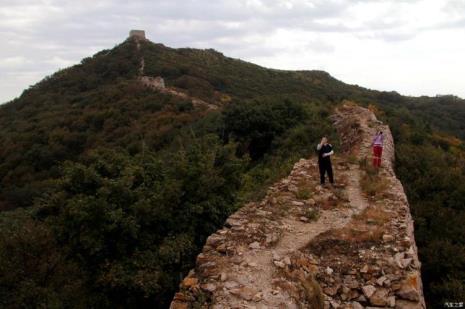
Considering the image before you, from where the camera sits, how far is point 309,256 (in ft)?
23.7

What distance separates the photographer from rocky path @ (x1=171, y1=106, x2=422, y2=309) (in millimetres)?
6102

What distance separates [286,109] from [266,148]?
285 cm

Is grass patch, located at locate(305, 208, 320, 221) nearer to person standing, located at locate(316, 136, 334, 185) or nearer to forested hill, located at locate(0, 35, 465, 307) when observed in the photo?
forested hill, located at locate(0, 35, 465, 307)

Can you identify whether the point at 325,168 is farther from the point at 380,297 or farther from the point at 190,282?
the point at 190,282

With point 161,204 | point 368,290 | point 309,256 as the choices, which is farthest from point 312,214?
point 161,204

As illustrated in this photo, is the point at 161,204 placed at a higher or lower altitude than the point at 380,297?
higher

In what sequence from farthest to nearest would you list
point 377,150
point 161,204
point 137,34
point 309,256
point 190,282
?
point 137,34 < point 377,150 < point 161,204 < point 309,256 < point 190,282

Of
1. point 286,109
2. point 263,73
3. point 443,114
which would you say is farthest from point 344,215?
point 263,73

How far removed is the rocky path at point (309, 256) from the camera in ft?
20.0

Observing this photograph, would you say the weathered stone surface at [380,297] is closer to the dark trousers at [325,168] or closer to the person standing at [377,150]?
the dark trousers at [325,168]

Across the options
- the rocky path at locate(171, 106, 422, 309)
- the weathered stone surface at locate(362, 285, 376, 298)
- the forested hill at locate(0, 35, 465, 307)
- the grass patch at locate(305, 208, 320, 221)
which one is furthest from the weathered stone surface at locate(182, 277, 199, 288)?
the grass patch at locate(305, 208, 320, 221)

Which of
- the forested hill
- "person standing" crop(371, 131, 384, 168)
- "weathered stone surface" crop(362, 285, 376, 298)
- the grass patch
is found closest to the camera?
"weathered stone surface" crop(362, 285, 376, 298)

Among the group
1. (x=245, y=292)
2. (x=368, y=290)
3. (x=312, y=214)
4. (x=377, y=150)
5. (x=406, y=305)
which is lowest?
(x=406, y=305)

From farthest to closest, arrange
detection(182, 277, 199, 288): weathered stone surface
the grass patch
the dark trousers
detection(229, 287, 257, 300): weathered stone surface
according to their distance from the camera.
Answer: the dark trousers < the grass patch < detection(182, 277, 199, 288): weathered stone surface < detection(229, 287, 257, 300): weathered stone surface
